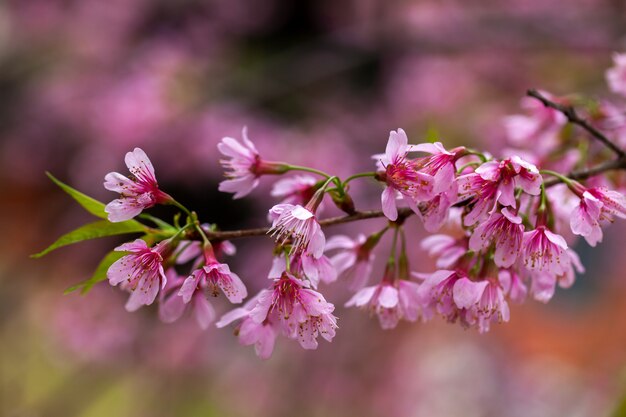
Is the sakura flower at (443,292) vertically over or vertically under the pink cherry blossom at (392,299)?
over

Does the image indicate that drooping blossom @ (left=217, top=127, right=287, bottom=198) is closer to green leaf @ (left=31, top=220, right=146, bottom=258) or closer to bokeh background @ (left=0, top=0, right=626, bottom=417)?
green leaf @ (left=31, top=220, right=146, bottom=258)

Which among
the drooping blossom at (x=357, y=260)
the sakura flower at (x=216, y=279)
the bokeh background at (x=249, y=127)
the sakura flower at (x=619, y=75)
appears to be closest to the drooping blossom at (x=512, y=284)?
the drooping blossom at (x=357, y=260)

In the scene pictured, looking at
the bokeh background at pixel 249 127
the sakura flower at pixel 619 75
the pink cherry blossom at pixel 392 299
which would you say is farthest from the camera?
the bokeh background at pixel 249 127

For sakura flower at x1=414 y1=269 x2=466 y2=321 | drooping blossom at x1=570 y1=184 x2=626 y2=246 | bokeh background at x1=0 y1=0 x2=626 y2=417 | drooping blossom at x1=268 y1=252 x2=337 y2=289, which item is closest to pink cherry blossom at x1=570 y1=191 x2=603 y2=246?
drooping blossom at x1=570 y1=184 x2=626 y2=246

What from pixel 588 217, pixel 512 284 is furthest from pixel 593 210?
pixel 512 284

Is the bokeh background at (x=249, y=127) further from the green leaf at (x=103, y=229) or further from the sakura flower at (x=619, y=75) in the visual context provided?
the green leaf at (x=103, y=229)

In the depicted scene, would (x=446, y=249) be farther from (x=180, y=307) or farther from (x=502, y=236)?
(x=180, y=307)
